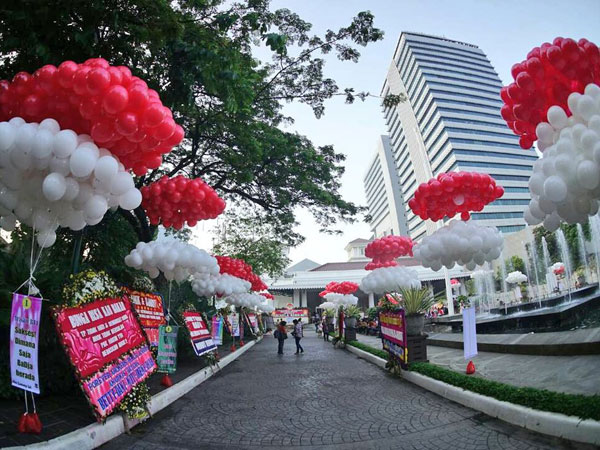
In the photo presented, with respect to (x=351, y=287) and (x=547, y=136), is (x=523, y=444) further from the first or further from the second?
(x=351, y=287)

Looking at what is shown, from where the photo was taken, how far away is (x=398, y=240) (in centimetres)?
1278

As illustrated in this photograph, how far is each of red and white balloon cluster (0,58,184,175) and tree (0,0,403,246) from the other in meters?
1.60

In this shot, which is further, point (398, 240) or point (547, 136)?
point (398, 240)

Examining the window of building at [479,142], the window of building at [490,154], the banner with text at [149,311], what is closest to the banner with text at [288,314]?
the banner with text at [149,311]

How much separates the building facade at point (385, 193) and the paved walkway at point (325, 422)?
101 metres

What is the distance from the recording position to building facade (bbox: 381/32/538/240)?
266ft

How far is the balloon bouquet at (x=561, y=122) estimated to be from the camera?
3561mm

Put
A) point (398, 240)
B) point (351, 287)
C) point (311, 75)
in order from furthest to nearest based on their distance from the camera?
point (351, 287), point (398, 240), point (311, 75)

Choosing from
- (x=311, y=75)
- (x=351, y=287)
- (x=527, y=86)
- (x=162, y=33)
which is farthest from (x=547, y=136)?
(x=351, y=287)

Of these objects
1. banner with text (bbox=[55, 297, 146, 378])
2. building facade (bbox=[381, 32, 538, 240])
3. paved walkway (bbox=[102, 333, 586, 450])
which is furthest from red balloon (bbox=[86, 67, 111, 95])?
building facade (bbox=[381, 32, 538, 240])

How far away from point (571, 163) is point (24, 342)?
6002mm

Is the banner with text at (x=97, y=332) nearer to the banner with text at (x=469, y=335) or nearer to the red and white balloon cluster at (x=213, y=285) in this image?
the banner with text at (x=469, y=335)

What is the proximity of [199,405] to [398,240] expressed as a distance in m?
8.60

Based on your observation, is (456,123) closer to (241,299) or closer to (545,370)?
(241,299)
